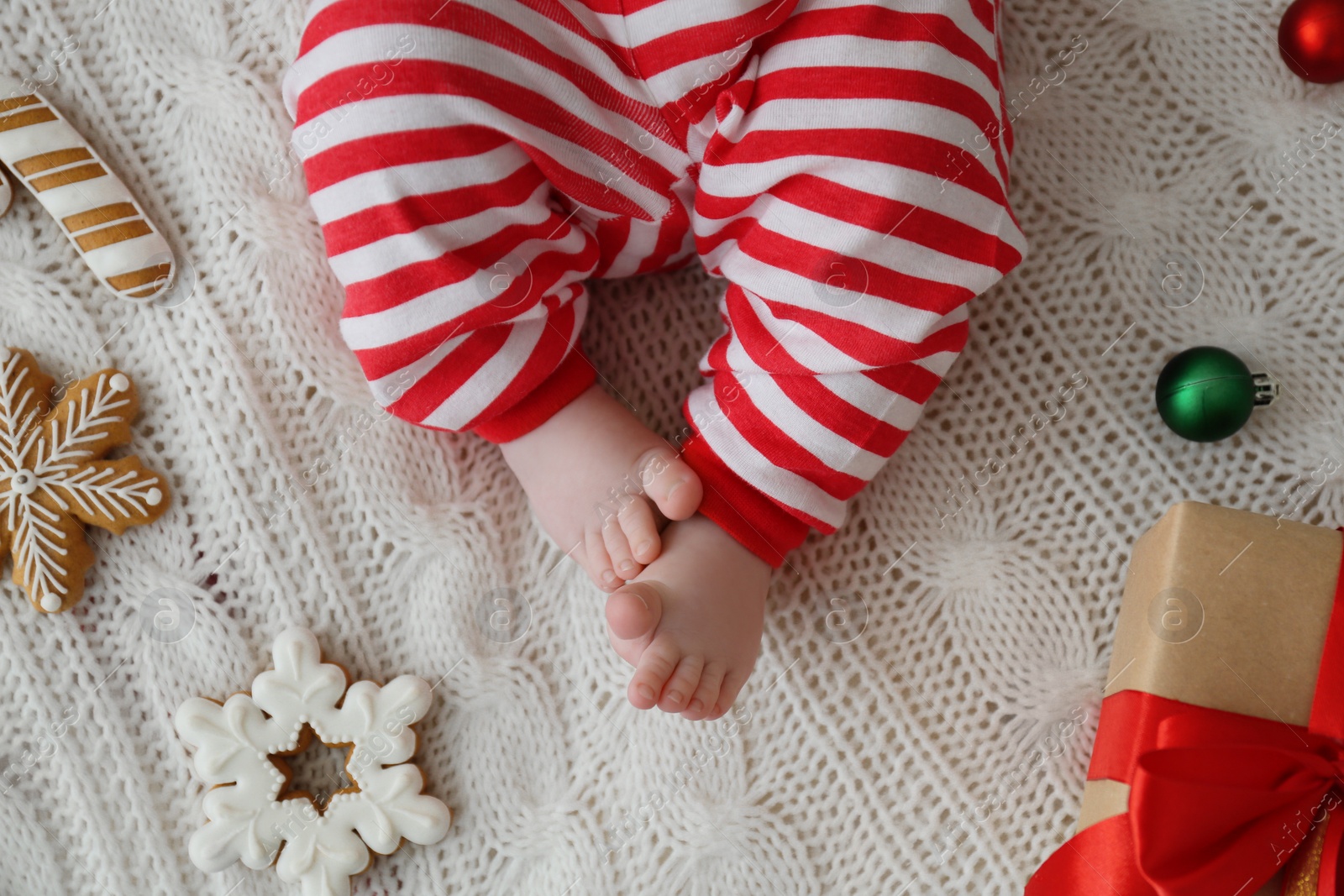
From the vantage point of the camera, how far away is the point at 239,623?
75cm

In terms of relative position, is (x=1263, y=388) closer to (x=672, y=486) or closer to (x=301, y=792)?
(x=672, y=486)

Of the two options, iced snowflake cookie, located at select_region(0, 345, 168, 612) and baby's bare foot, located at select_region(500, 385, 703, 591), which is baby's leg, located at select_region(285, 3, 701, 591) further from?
iced snowflake cookie, located at select_region(0, 345, 168, 612)

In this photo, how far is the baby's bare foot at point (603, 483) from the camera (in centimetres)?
71

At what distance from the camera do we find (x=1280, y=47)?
806 millimetres

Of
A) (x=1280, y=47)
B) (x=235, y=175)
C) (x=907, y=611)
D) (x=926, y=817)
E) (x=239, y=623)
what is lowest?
(x=926, y=817)

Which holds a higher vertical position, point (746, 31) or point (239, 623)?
point (746, 31)

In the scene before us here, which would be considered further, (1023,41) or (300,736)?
(1023,41)

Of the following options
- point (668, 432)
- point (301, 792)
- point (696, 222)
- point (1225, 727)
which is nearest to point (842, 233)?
point (696, 222)

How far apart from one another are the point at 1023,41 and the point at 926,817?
2.16 ft

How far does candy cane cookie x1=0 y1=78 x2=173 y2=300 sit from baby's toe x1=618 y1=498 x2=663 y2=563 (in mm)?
432

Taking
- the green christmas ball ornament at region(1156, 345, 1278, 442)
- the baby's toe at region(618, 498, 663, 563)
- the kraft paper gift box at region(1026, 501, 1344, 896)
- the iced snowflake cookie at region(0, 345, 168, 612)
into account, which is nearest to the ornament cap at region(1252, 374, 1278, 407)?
the green christmas ball ornament at region(1156, 345, 1278, 442)

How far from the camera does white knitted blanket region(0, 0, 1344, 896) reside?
737mm

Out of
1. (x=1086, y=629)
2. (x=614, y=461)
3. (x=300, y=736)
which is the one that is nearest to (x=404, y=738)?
(x=300, y=736)

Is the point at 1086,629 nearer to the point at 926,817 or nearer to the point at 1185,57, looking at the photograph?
the point at 926,817
